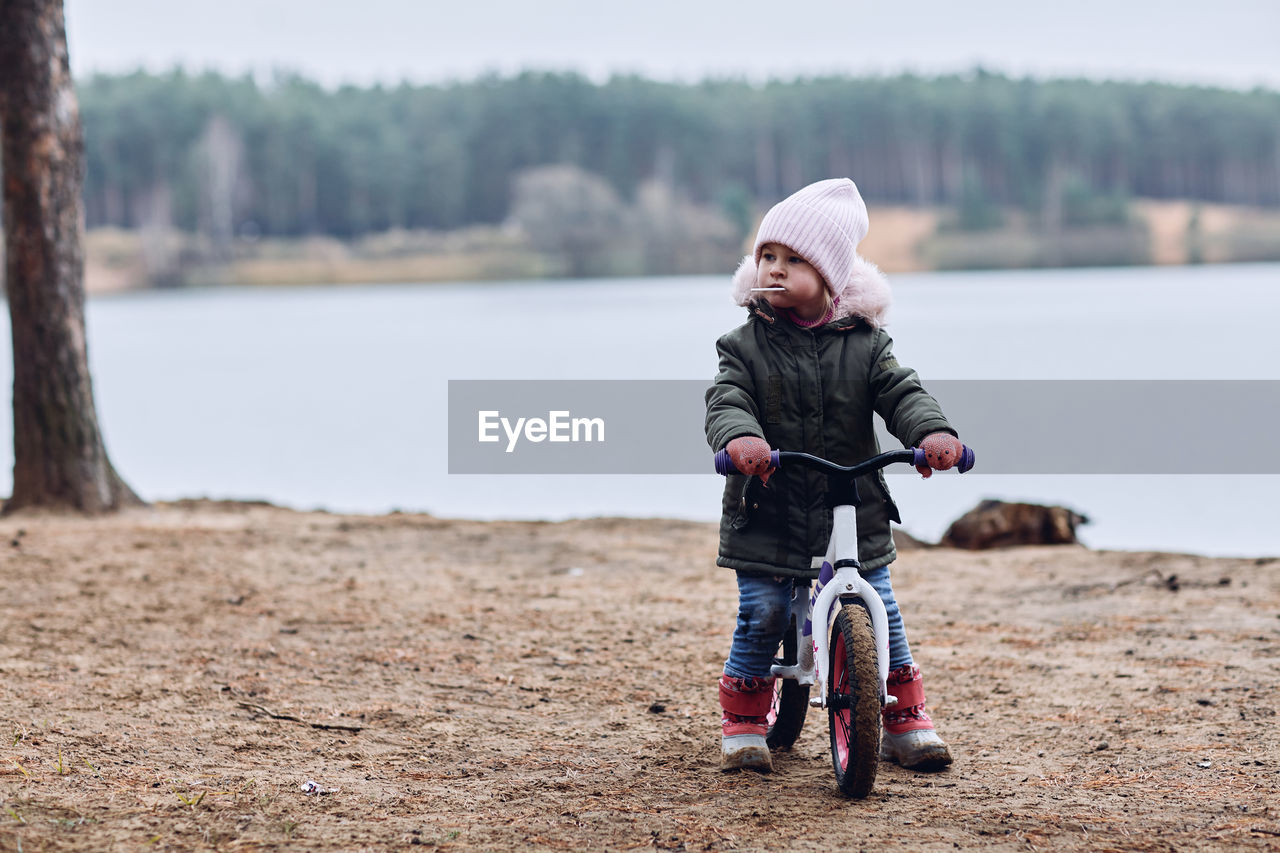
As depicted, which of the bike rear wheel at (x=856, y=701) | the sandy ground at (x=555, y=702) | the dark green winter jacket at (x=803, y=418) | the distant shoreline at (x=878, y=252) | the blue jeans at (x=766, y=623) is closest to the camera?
the sandy ground at (x=555, y=702)

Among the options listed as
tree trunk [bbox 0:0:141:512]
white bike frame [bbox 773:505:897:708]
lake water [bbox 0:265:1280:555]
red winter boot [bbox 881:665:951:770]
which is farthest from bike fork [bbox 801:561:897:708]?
tree trunk [bbox 0:0:141:512]

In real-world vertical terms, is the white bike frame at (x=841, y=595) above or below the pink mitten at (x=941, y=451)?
below

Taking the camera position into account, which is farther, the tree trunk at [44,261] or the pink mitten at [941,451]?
the tree trunk at [44,261]

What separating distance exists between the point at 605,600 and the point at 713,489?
6286 millimetres

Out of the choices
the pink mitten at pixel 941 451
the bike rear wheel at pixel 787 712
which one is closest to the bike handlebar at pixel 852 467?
the pink mitten at pixel 941 451

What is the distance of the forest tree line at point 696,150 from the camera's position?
5659 centimetres

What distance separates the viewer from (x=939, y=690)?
4844 millimetres

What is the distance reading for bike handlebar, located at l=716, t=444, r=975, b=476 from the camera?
3.37 m

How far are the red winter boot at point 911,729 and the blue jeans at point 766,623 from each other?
56mm

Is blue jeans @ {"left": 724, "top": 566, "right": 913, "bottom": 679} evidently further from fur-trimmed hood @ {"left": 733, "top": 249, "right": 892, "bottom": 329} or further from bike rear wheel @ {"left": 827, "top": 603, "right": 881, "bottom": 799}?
fur-trimmed hood @ {"left": 733, "top": 249, "right": 892, "bottom": 329}

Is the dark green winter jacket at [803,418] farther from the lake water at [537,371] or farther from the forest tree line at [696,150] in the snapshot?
the forest tree line at [696,150]

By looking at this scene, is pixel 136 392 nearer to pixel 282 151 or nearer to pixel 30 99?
pixel 30 99

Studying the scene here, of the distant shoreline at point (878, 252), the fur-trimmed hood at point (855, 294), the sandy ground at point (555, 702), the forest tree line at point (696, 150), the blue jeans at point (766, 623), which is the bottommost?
the sandy ground at point (555, 702)

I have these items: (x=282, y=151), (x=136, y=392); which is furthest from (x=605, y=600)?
(x=282, y=151)
